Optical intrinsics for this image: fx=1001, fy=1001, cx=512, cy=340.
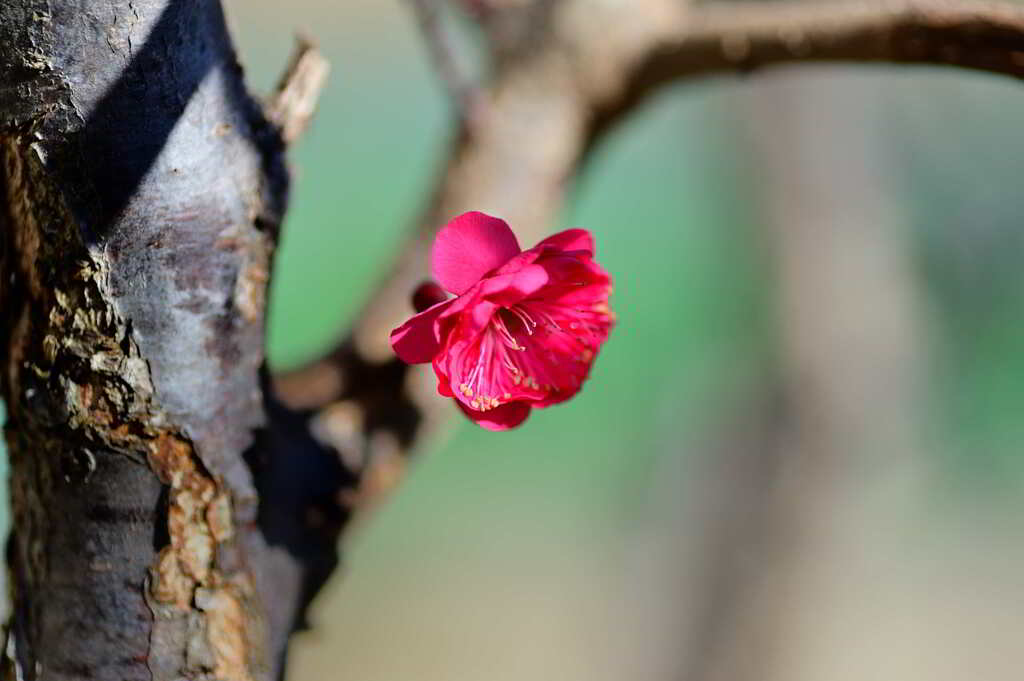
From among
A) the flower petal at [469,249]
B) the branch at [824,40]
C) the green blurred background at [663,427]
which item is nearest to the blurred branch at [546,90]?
the branch at [824,40]

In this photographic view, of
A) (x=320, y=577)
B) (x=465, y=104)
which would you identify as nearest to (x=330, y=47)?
(x=465, y=104)

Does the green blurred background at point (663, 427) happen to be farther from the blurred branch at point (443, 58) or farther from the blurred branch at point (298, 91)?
the blurred branch at point (298, 91)

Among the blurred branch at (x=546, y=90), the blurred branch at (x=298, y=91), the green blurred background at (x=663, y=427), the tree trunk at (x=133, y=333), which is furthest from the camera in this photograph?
the green blurred background at (x=663, y=427)

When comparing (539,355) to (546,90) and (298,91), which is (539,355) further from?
(546,90)

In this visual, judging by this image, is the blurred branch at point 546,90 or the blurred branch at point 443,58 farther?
the blurred branch at point 443,58

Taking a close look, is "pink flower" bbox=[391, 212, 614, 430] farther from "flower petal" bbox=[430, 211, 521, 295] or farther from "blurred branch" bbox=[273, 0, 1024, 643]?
"blurred branch" bbox=[273, 0, 1024, 643]

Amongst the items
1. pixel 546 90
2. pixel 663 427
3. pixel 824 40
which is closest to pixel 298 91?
pixel 824 40

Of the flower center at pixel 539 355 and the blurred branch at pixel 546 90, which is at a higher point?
the blurred branch at pixel 546 90
